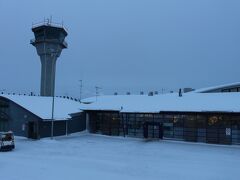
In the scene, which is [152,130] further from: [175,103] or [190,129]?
[190,129]

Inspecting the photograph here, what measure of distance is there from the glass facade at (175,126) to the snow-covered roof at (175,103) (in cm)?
104

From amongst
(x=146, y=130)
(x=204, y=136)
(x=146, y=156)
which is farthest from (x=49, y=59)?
(x=146, y=156)

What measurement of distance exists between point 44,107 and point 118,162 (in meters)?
23.3

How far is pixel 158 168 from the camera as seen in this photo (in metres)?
23.8

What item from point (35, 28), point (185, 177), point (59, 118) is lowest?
point (185, 177)

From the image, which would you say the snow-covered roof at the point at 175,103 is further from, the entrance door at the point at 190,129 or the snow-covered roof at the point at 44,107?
the snow-covered roof at the point at 44,107

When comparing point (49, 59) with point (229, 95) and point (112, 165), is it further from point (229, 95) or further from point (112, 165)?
point (112, 165)

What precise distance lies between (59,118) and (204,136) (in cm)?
1911

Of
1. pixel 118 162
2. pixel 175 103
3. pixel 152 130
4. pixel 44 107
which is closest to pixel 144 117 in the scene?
pixel 152 130

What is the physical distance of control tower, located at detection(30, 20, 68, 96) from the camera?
201ft

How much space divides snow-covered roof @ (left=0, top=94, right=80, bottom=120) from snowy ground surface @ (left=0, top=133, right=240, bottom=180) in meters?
7.53

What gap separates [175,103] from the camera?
4425 cm

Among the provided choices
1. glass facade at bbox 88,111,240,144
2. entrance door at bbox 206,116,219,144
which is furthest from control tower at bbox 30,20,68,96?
entrance door at bbox 206,116,219,144

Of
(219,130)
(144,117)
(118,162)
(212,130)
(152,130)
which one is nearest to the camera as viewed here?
(118,162)
